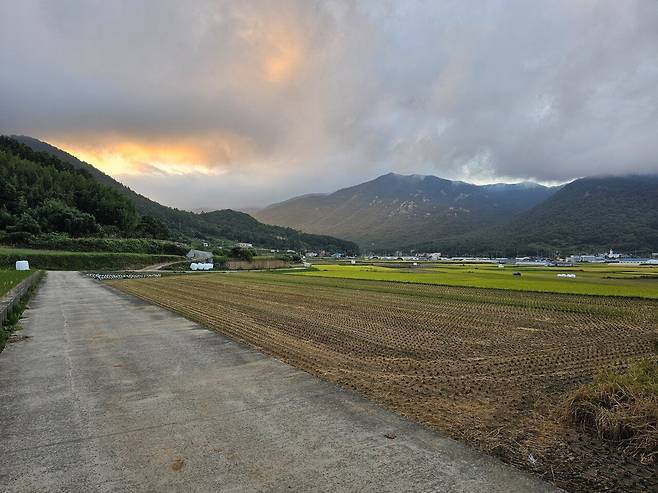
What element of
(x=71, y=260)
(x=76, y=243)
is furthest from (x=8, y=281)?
(x=76, y=243)

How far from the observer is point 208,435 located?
4.93 meters

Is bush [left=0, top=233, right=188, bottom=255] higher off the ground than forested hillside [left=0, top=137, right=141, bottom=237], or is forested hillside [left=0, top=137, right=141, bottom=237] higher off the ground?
forested hillside [left=0, top=137, right=141, bottom=237]

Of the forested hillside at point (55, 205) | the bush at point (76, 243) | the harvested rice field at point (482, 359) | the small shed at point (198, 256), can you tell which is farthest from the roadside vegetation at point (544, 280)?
the forested hillside at point (55, 205)

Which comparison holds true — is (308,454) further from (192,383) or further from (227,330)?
(227,330)

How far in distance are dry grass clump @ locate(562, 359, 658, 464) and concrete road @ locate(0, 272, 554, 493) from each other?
1.70 metres

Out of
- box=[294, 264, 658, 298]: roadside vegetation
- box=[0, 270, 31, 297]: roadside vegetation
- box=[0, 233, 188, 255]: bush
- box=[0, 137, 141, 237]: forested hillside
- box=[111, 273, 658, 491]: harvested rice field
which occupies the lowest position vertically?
box=[294, 264, 658, 298]: roadside vegetation

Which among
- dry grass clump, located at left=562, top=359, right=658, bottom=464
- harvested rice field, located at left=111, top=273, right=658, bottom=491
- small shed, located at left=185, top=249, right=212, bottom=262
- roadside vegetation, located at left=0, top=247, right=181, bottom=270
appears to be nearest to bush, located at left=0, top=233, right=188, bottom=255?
small shed, located at left=185, top=249, right=212, bottom=262

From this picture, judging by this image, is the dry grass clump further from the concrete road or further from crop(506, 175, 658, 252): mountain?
crop(506, 175, 658, 252): mountain

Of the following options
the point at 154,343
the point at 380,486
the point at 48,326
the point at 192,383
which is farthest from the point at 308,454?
the point at 48,326

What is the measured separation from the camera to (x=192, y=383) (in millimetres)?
7105

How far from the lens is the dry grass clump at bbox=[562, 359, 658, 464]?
15.4ft

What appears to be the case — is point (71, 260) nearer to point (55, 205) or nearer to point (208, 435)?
point (55, 205)

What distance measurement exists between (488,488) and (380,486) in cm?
102

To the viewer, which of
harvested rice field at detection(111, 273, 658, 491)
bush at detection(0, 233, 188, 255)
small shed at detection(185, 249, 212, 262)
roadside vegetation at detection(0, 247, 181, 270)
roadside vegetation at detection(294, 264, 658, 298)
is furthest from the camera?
small shed at detection(185, 249, 212, 262)
